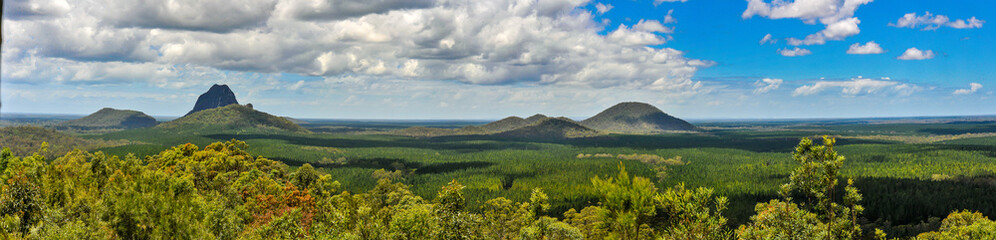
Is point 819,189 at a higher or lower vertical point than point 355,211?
higher

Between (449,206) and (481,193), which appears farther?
(481,193)

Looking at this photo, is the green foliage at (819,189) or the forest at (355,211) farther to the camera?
the forest at (355,211)

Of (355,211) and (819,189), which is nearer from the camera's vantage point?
(819,189)

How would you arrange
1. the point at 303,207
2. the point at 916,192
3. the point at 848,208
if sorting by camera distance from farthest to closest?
1. the point at 916,192
2. the point at 303,207
3. the point at 848,208

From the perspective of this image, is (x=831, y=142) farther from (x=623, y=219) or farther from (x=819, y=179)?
(x=623, y=219)

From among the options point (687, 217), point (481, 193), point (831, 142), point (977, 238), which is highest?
point (831, 142)

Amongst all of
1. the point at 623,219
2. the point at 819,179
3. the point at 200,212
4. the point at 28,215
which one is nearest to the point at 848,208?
the point at 819,179


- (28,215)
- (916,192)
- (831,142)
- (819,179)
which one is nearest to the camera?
(831,142)

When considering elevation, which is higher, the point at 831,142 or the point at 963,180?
the point at 831,142

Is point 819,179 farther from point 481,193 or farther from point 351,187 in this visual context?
point 351,187

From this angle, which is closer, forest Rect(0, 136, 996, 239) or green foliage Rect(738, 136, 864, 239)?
green foliage Rect(738, 136, 864, 239)
